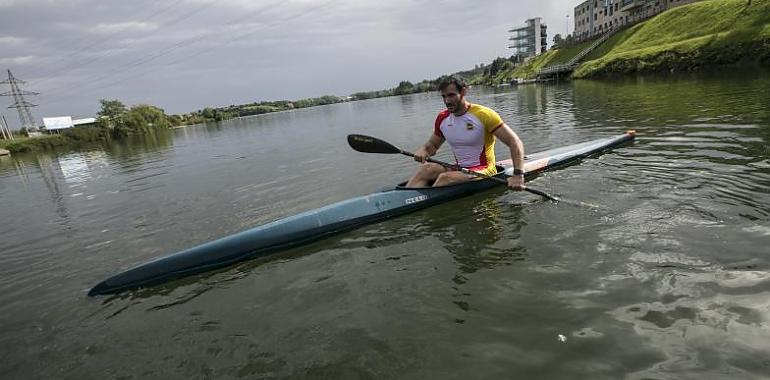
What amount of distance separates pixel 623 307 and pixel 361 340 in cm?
272

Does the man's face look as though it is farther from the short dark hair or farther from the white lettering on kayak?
the white lettering on kayak

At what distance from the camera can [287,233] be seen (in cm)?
709

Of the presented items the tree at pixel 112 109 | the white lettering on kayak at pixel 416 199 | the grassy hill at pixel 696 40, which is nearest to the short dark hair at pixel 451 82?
the white lettering on kayak at pixel 416 199

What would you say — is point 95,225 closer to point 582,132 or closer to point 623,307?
point 623,307

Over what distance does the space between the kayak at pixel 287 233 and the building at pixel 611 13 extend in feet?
256

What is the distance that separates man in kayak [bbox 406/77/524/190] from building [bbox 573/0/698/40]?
252 feet

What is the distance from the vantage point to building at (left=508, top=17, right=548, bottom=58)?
502 feet

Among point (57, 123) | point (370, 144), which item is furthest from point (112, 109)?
point (370, 144)

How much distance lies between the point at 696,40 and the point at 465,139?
48.2 meters

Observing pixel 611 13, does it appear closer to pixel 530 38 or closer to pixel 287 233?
pixel 530 38

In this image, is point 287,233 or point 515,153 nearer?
point 287,233

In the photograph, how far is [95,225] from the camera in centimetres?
1114

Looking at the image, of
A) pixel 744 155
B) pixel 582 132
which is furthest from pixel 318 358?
pixel 582 132

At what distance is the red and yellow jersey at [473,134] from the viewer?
26.3 feet
